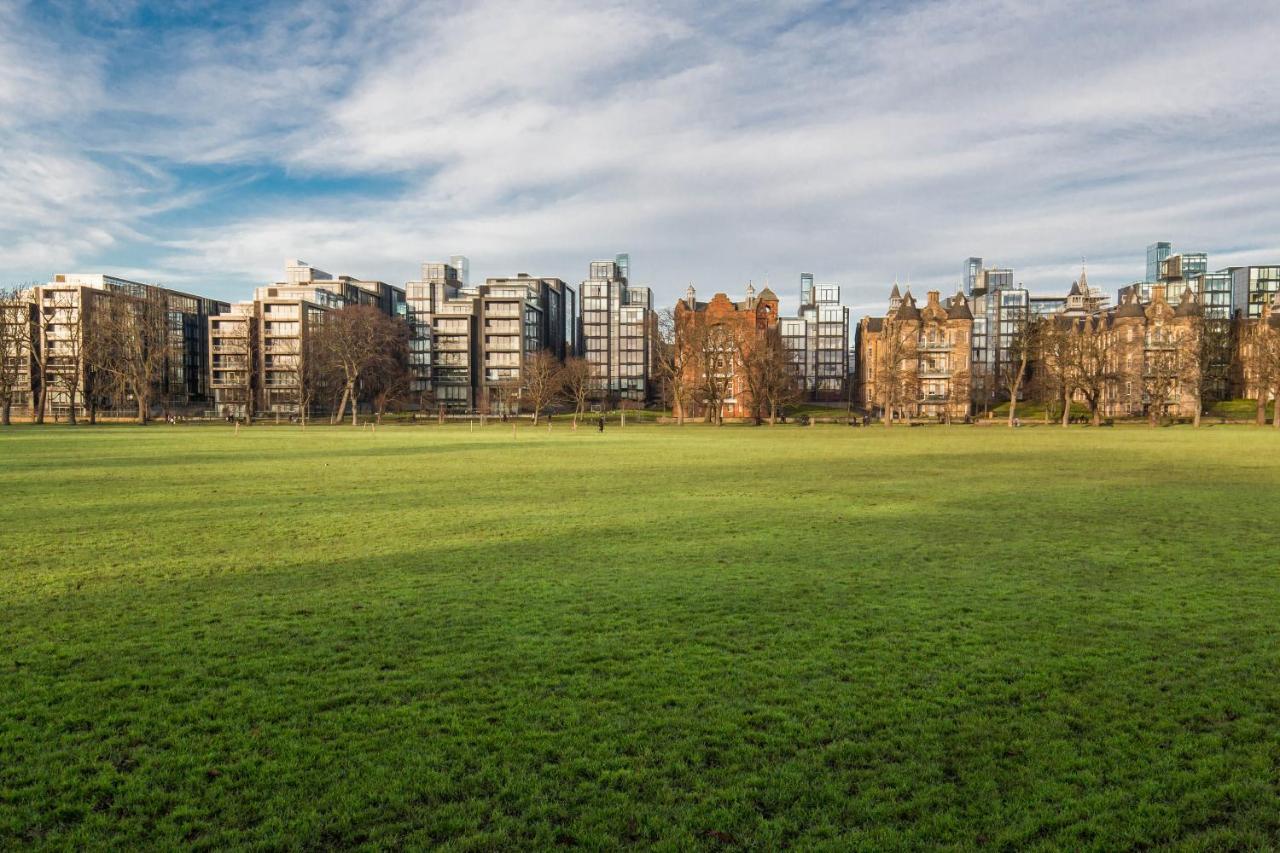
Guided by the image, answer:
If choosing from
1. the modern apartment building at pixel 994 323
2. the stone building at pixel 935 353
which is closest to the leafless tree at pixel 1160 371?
the stone building at pixel 935 353

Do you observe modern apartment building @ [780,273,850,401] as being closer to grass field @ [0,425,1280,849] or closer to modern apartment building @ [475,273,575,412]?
modern apartment building @ [475,273,575,412]

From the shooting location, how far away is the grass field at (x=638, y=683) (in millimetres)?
4961

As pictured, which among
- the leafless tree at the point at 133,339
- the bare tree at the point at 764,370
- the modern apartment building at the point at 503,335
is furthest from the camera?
the modern apartment building at the point at 503,335

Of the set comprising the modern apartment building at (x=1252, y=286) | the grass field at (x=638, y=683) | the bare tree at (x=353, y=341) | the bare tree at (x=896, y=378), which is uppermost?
the modern apartment building at (x=1252, y=286)

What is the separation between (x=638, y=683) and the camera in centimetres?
711

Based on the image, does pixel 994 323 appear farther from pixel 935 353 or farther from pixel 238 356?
pixel 238 356

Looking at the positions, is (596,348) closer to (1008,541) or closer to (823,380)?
(823,380)

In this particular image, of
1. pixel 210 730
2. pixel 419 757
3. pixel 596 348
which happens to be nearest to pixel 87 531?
pixel 210 730

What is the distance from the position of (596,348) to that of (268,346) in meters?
60.7

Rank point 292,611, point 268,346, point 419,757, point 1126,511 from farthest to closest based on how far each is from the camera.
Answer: point 268,346 → point 1126,511 → point 292,611 → point 419,757

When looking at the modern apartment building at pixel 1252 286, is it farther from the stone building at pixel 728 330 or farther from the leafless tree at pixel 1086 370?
the stone building at pixel 728 330

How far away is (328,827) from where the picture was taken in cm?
482

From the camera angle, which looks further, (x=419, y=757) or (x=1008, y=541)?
(x=1008, y=541)

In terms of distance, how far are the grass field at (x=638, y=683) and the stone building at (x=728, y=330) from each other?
78.8 m
